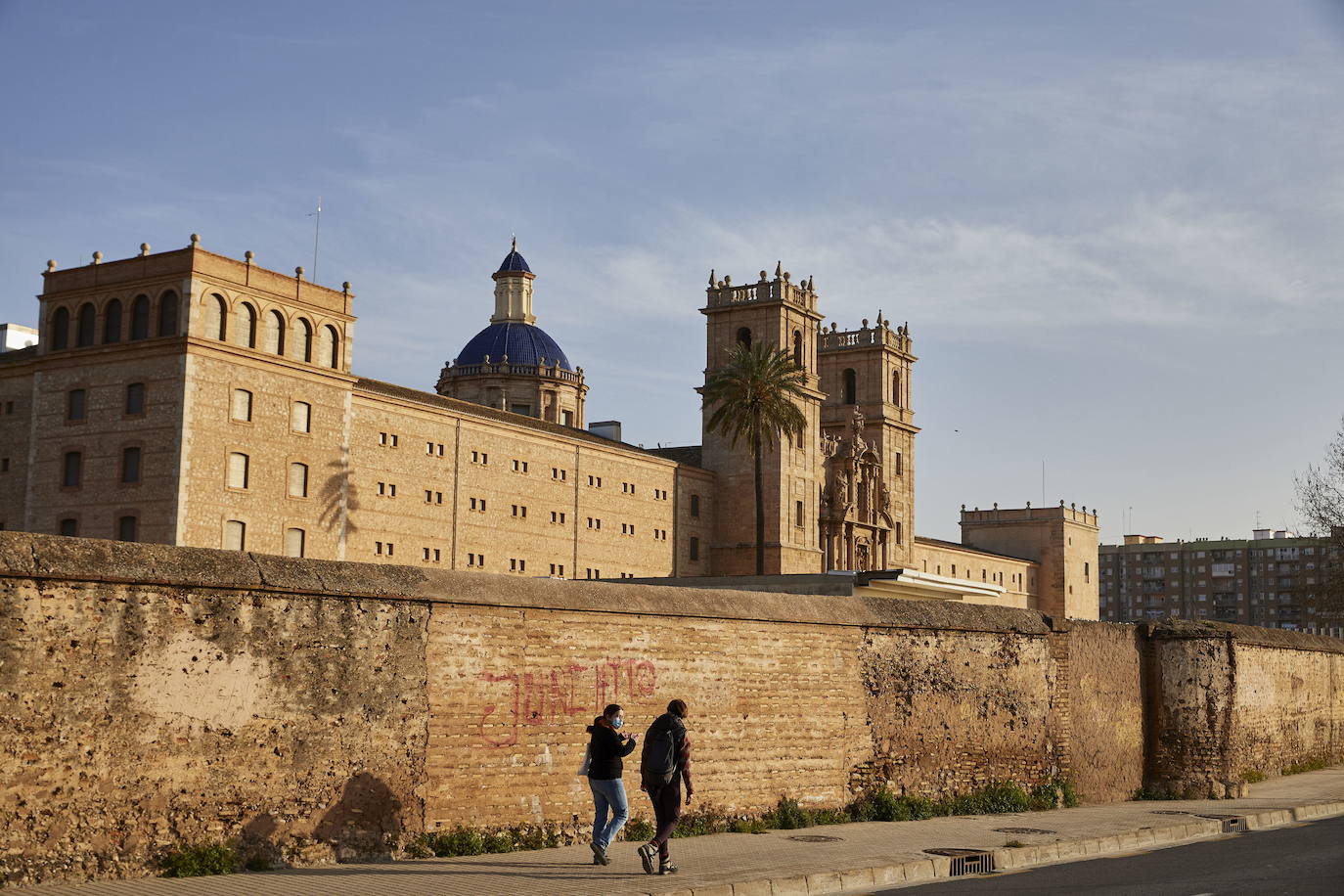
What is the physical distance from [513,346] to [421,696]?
313ft

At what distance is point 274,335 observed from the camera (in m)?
56.9

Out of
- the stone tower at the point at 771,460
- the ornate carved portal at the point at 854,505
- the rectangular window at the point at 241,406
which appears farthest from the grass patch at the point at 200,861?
the ornate carved portal at the point at 854,505

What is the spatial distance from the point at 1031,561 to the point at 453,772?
378 ft

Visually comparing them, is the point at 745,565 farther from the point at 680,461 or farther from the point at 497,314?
the point at 497,314

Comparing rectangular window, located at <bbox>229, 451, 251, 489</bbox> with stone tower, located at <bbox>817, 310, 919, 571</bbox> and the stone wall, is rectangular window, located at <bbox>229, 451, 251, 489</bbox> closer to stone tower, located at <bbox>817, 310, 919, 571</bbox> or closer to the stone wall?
the stone wall

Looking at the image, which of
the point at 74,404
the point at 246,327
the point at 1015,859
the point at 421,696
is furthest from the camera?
the point at 74,404

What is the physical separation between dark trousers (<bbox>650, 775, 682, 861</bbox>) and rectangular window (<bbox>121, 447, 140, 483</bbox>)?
1769 inches

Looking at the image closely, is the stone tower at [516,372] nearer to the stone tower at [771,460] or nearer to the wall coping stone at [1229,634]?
the stone tower at [771,460]


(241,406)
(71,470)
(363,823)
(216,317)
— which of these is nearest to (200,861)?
(363,823)

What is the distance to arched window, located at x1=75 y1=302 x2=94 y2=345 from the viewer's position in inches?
2243

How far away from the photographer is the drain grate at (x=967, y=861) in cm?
1473

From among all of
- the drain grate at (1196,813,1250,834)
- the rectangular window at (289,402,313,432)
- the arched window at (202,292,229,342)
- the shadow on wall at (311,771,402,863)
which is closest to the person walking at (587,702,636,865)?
the shadow on wall at (311,771,402,863)

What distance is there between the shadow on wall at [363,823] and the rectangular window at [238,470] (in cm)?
4279

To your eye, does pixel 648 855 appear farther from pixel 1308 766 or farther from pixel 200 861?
pixel 1308 766
